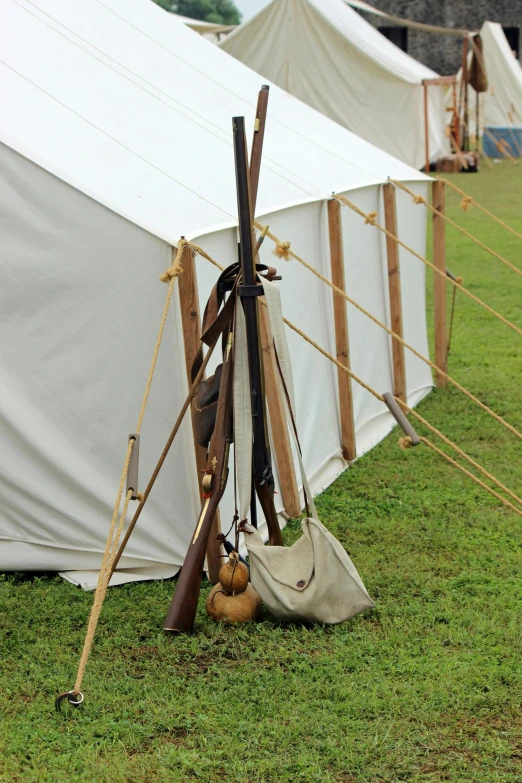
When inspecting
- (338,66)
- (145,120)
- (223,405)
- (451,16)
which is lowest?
(223,405)

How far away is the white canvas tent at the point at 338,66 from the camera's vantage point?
15.6 meters

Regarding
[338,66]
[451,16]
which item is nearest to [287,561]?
[338,66]

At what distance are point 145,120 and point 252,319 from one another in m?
1.74

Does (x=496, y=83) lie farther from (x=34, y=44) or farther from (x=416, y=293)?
(x=34, y=44)

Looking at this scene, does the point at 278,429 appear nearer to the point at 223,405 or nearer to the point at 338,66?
the point at 223,405

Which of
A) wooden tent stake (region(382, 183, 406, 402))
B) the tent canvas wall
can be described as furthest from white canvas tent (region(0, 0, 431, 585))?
the tent canvas wall

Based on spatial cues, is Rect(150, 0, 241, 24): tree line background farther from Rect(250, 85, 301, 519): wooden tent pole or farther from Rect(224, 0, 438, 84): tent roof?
Rect(250, 85, 301, 519): wooden tent pole

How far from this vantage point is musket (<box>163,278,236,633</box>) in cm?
339

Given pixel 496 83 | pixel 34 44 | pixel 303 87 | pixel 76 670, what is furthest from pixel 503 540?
pixel 496 83

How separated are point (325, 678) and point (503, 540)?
1.41 meters

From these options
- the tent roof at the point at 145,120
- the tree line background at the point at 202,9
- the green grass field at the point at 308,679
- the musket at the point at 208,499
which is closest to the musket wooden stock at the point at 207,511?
the musket at the point at 208,499

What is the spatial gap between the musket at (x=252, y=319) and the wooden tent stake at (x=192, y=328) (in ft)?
0.79

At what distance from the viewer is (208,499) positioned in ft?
11.3

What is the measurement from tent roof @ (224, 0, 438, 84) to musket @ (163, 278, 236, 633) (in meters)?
13.1
